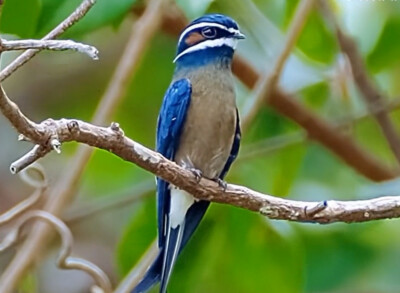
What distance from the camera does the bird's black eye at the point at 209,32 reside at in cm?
188

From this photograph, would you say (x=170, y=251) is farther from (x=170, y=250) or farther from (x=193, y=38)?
(x=193, y=38)

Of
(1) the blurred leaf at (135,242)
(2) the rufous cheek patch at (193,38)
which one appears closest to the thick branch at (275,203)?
(2) the rufous cheek patch at (193,38)

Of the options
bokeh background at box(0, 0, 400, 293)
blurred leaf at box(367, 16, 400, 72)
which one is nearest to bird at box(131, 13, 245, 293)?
bokeh background at box(0, 0, 400, 293)

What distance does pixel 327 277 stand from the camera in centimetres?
233

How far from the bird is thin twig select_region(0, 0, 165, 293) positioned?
7.1 inches

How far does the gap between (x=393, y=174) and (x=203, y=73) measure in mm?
713

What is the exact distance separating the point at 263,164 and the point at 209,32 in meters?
0.60

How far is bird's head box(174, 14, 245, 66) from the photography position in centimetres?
188

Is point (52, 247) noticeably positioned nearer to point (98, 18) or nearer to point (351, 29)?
point (351, 29)

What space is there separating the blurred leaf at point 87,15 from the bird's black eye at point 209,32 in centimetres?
16

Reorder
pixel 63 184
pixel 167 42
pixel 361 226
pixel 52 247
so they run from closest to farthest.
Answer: pixel 63 184, pixel 361 226, pixel 167 42, pixel 52 247

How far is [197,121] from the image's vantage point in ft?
6.15

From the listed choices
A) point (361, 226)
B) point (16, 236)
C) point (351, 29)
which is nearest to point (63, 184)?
point (16, 236)

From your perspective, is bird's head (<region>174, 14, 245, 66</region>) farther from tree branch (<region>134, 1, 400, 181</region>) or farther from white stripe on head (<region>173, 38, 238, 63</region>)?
tree branch (<region>134, 1, 400, 181</region>)
